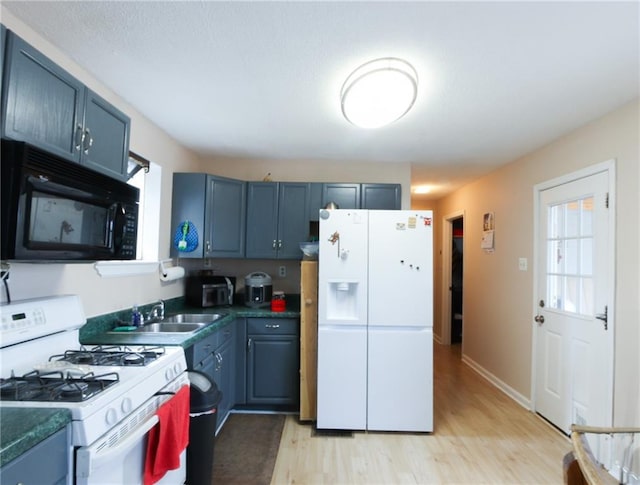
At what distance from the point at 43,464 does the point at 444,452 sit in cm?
233

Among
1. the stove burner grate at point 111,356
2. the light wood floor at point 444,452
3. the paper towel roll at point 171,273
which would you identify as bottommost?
the light wood floor at point 444,452

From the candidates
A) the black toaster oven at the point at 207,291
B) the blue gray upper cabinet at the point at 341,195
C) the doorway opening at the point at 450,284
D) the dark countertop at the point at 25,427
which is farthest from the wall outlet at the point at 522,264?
the dark countertop at the point at 25,427

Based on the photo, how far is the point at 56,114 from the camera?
1357 mm

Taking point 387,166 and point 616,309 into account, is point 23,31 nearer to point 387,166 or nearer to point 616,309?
point 387,166

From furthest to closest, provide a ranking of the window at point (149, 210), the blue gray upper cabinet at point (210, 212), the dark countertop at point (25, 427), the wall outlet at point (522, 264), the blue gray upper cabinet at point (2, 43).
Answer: the wall outlet at point (522, 264), the blue gray upper cabinet at point (210, 212), the window at point (149, 210), the blue gray upper cabinet at point (2, 43), the dark countertop at point (25, 427)

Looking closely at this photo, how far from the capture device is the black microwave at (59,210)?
109 centimetres

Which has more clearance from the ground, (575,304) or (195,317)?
(575,304)

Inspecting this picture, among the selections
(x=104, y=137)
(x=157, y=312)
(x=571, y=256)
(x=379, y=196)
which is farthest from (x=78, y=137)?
(x=571, y=256)

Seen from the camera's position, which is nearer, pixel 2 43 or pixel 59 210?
pixel 2 43

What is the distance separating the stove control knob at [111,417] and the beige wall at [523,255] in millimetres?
2710

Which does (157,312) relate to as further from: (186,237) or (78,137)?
(78,137)

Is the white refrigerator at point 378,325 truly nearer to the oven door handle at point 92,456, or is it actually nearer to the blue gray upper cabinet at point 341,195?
the blue gray upper cabinet at point 341,195

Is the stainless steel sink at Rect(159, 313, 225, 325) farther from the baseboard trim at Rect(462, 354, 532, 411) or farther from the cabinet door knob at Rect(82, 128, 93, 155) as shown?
the baseboard trim at Rect(462, 354, 532, 411)

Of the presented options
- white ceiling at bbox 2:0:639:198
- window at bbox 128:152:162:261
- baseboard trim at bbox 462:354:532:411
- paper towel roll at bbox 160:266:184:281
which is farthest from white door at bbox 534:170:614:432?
window at bbox 128:152:162:261
